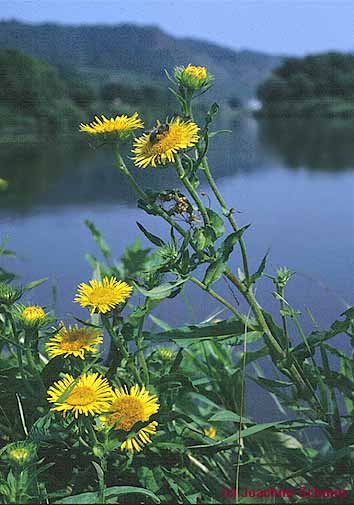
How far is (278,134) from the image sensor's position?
43.1 inches

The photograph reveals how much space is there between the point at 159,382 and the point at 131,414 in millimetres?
68

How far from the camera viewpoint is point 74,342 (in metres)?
0.48

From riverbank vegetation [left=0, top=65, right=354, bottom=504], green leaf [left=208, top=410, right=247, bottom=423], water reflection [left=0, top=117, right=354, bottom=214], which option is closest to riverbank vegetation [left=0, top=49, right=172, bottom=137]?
water reflection [left=0, top=117, right=354, bottom=214]

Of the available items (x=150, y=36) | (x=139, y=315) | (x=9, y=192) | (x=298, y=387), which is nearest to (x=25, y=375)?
(x=139, y=315)

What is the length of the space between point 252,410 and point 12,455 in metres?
0.37

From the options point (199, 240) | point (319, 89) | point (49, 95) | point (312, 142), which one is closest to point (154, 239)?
point (199, 240)

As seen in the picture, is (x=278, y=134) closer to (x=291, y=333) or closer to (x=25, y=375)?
(x=291, y=333)

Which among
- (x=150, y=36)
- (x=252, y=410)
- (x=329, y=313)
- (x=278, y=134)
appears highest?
(x=150, y=36)

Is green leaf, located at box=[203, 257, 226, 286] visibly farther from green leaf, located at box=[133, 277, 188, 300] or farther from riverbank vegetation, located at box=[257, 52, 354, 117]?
riverbank vegetation, located at box=[257, 52, 354, 117]

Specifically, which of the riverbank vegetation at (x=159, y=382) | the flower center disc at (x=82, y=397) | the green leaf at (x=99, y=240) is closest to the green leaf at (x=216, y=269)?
the riverbank vegetation at (x=159, y=382)

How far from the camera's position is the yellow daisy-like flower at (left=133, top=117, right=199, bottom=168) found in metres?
0.47

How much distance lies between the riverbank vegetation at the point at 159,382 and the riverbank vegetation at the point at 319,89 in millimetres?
407

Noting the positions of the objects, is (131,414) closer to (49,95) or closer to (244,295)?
(244,295)

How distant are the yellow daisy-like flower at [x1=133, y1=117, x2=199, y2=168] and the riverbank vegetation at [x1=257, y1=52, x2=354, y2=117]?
18.9 inches
